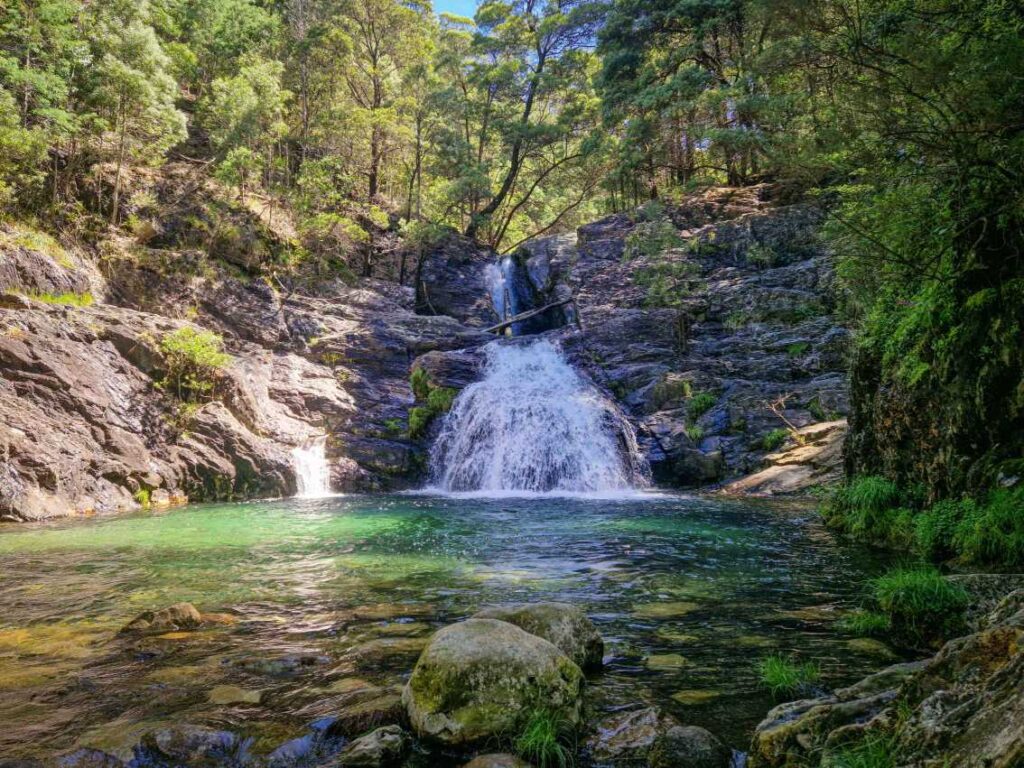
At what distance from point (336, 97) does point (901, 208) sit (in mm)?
25960

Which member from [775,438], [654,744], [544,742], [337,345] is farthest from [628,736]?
[337,345]

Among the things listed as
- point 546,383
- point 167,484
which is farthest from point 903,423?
point 167,484

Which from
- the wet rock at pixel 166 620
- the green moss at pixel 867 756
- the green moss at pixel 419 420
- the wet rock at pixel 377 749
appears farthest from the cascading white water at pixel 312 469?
the green moss at pixel 867 756

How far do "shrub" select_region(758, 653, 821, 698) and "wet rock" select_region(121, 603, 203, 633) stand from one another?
4.50m

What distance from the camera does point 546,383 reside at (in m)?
20.1

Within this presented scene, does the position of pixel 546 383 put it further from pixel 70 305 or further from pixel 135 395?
pixel 70 305

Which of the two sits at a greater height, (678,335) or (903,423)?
(678,335)

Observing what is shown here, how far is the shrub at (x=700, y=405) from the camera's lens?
57.5ft

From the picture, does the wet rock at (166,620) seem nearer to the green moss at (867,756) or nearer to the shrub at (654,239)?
the green moss at (867,756)

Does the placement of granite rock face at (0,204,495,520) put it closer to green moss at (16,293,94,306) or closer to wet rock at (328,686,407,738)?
green moss at (16,293,94,306)

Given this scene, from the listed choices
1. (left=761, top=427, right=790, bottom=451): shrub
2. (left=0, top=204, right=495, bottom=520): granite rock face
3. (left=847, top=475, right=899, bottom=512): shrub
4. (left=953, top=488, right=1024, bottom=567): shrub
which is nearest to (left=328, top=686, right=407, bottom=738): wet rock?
(left=953, top=488, right=1024, bottom=567): shrub

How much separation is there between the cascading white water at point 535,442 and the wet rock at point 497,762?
1345 centimetres

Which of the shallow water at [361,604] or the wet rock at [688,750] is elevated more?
the wet rock at [688,750]

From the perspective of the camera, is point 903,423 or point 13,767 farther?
point 903,423
